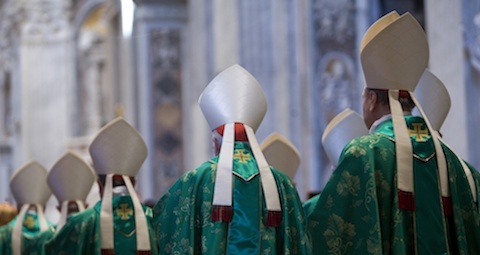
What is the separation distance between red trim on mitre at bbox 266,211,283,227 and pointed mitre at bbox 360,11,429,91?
0.74 metres

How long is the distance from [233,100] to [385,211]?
3.53 ft

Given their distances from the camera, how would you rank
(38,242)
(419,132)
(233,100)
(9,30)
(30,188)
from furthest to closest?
(9,30) → (30,188) → (38,242) → (233,100) → (419,132)

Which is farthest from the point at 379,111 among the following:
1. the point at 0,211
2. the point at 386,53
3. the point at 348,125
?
the point at 0,211

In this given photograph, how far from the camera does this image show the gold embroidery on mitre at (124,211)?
712 cm

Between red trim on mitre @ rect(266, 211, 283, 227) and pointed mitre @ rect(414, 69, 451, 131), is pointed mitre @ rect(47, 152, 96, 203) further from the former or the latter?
red trim on mitre @ rect(266, 211, 283, 227)

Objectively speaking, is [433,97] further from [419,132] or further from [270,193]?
[270,193]

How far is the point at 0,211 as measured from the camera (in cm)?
974

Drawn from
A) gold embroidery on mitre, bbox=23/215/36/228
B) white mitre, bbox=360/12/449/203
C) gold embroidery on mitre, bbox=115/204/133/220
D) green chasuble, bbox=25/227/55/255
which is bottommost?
green chasuble, bbox=25/227/55/255

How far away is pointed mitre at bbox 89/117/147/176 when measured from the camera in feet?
23.5

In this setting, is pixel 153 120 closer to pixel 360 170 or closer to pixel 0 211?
pixel 0 211

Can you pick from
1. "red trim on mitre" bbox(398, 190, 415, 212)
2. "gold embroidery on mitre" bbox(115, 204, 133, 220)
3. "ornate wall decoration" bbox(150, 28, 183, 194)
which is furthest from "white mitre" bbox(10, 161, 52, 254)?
"ornate wall decoration" bbox(150, 28, 183, 194)

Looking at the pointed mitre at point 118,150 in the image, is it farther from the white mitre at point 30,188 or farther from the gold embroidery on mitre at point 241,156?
the white mitre at point 30,188

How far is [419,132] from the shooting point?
535 centimetres

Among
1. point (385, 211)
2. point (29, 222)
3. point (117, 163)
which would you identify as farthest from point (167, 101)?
point (385, 211)
